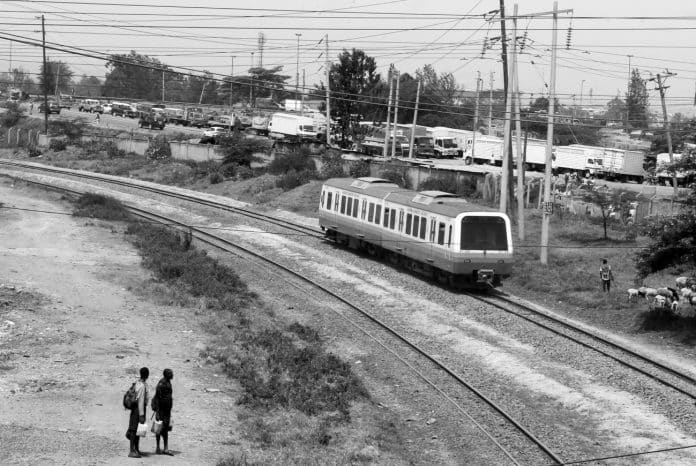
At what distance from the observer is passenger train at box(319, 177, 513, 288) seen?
1060 inches

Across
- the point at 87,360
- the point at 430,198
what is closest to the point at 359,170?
the point at 430,198

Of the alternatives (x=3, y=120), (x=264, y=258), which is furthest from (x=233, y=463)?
(x=3, y=120)

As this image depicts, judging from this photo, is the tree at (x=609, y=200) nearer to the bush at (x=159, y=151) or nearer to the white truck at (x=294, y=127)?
the bush at (x=159, y=151)

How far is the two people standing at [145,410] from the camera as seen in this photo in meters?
13.1

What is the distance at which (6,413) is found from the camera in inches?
582

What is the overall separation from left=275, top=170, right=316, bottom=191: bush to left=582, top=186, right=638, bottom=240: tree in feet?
56.5

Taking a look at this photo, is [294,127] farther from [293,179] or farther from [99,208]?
[99,208]

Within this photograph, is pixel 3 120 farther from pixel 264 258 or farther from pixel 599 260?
pixel 599 260

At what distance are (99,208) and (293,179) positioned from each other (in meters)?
13.4

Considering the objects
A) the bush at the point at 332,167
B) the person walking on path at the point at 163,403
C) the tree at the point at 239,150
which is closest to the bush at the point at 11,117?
the tree at the point at 239,150

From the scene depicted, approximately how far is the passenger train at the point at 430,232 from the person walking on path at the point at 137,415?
584 inches

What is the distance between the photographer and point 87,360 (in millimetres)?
18641

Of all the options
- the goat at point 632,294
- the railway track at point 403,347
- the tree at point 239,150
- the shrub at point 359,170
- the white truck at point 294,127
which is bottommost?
the railway track at point 403,347

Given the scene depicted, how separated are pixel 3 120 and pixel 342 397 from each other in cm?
8897
